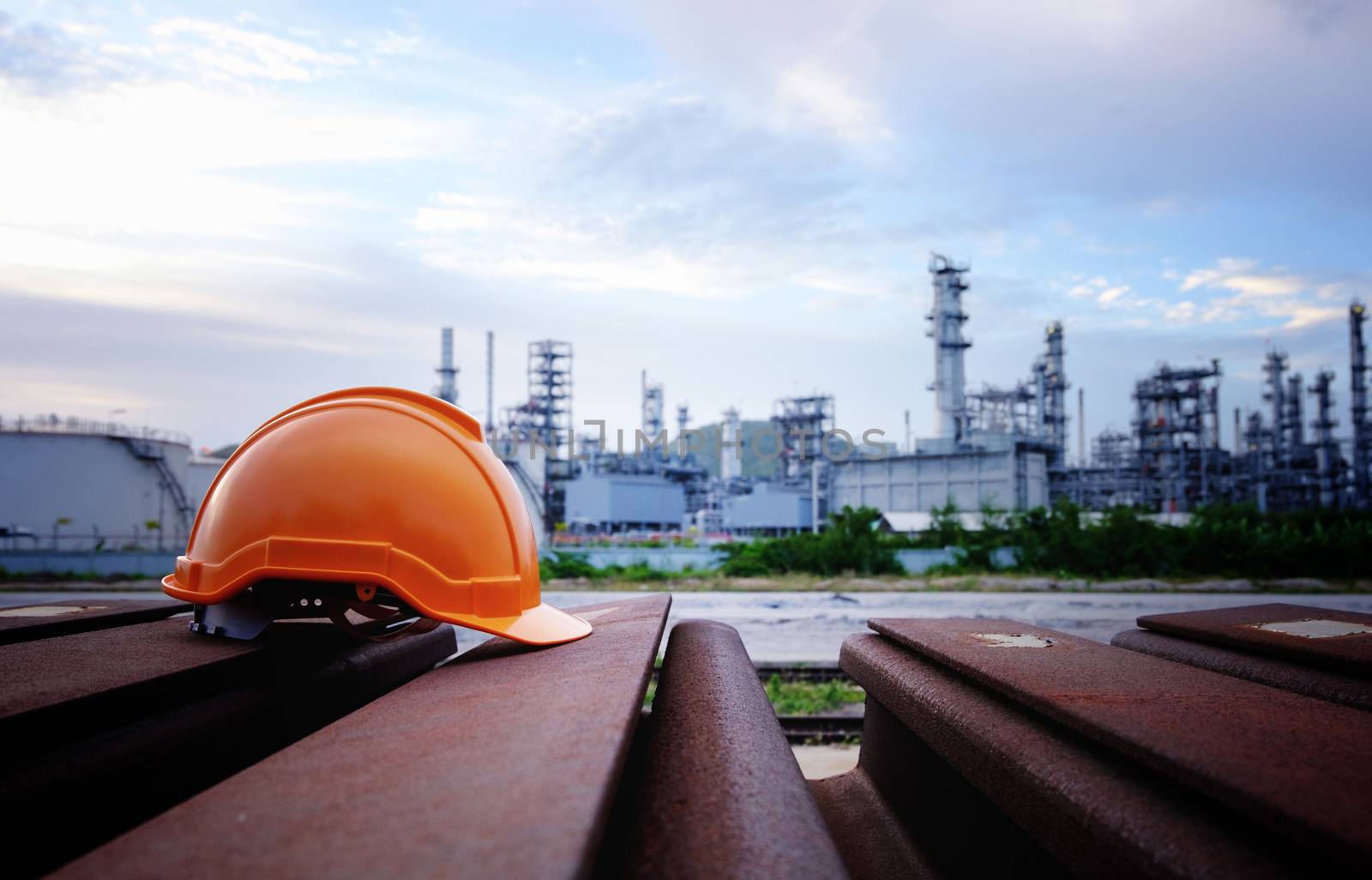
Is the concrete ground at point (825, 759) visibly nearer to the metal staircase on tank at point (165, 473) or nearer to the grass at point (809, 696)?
the grass at point (809, 696)

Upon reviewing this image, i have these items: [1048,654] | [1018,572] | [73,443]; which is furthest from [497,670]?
[73,443]

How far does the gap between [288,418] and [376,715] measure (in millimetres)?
1280

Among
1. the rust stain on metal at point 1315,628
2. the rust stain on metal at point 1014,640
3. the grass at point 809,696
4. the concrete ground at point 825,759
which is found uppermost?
the rust stain on metal at point 1315,628

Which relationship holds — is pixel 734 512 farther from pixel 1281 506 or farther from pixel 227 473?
pixel 227 473

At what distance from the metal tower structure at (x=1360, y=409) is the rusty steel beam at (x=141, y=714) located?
5141cm

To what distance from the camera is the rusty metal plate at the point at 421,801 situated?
2.80 feet

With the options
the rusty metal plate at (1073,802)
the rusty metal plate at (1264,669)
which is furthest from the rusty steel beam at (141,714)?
the rusty metal plate at (1264,669)

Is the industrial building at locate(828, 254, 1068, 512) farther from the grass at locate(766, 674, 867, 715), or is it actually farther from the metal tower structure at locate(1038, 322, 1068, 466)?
the grass at locate(766, 674, 867, 715)

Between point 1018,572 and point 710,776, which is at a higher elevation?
point 710,776

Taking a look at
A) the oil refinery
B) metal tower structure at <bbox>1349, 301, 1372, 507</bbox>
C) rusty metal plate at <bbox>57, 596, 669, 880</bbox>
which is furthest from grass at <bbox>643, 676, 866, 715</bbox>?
metal tower structure at <bbox>1349, 301, 1372, 507</bbox>

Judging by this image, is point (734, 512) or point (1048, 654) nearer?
point (1048, 654)

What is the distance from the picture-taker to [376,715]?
Result: 1.55 meters

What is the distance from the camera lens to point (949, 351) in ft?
128

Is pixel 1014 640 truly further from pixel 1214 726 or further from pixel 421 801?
pixel 421 801
